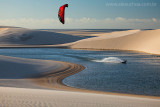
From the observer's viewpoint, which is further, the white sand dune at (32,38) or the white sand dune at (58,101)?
the white sand dune at (32,38)

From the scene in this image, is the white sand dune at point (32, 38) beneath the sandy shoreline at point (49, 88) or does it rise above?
beneath

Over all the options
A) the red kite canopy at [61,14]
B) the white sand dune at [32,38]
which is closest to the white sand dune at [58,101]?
the red kite canopy at [61,14]

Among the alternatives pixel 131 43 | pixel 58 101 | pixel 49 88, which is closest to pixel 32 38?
pixel 131 43

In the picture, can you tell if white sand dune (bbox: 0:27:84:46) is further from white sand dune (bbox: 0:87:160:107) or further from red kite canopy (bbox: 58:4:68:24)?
white sand dune (bbox: 0:87:160:107)

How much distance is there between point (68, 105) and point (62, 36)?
73.2m

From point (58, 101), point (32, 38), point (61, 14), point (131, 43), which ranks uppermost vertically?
point (61, 14)

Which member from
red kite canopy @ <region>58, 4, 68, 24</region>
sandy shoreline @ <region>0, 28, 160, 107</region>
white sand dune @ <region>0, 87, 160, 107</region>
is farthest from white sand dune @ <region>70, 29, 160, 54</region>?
white sand dune @ <region>0, 87, 160, 107</region>

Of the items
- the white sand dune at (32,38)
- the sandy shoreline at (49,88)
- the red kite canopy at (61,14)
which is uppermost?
the red kite canopy at (61,14)

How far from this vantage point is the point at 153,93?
10586 mm

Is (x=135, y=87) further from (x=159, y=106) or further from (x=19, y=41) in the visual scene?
(x=19, y=41)

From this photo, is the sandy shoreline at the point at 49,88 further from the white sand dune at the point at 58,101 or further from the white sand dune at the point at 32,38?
the white sand dune at the point at 32,38

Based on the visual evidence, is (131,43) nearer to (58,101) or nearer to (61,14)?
(61,14)

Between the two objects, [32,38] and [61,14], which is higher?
[61,14]

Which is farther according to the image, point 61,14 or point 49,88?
point 61,14
